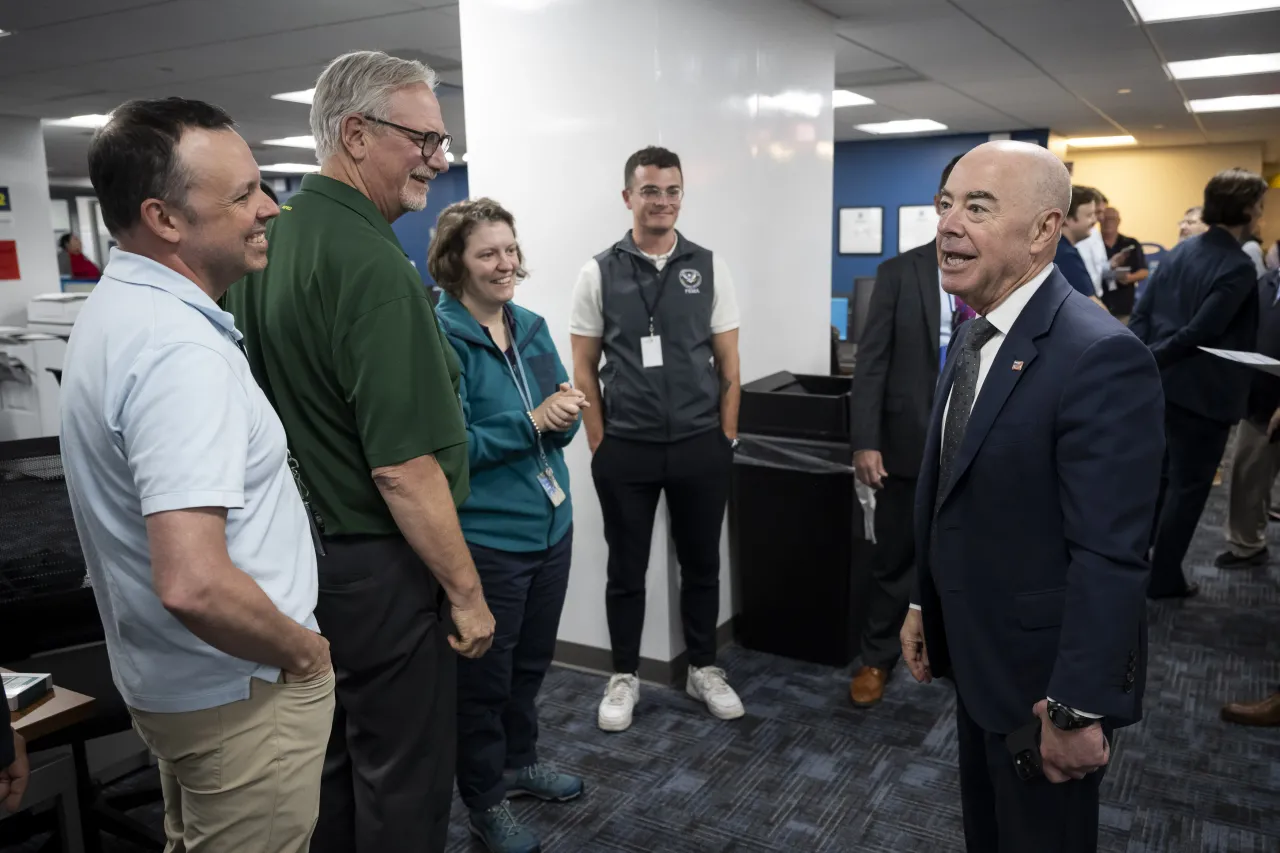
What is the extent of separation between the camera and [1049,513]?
1.27 meters

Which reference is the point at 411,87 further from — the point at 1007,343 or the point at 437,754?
the point at 437,754

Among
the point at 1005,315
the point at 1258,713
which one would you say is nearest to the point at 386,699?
the point at 1005,315

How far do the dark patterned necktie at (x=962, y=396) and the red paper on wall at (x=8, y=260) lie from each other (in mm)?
7588

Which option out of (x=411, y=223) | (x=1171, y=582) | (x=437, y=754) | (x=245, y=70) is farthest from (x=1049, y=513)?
(x=411, y=223)

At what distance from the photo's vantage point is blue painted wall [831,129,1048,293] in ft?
31.1

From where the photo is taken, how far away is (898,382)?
2.71 meters

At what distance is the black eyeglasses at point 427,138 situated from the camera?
4.65 ft

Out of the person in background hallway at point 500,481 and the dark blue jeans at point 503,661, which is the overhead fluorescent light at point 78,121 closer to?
the person in background hallway at point 500,481

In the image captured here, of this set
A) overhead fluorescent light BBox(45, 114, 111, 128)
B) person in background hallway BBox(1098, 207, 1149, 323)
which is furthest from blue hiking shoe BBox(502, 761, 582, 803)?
overhead fluorescent light BBox(45, 114, 111, 128)

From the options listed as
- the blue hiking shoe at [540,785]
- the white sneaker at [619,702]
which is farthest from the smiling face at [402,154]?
the white sneaker at [619,702]

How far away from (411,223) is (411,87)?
10.5 metres

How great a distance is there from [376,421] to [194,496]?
1.19ft

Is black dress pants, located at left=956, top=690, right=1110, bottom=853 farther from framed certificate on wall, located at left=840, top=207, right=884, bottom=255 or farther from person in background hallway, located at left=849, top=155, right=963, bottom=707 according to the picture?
framed certificate on wall, located at left=840, top=207, right=884, bottom=255

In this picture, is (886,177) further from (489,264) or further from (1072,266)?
(489,264)
